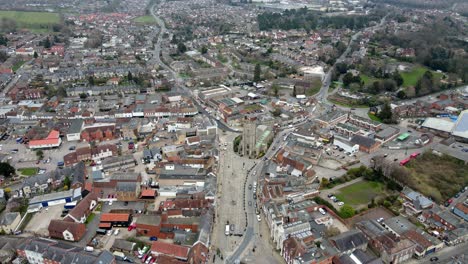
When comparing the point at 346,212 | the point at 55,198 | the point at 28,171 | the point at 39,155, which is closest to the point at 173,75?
the point at 39,155

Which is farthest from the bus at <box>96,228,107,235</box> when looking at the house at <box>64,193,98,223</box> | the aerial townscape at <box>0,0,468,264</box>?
the house at <box>64,193,98,223</box>

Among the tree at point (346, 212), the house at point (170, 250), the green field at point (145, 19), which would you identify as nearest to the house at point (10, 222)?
the house at point (170, 250)

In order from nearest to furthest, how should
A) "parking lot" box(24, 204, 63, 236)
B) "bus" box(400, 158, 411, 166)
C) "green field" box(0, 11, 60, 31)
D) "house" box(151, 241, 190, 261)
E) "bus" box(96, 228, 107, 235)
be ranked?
"house" box(151, 241, 190, 261), "bus" box(96, 228, 107, 235), "parking lot" box(24, 204, 63, 236), "bus" box(400, 158, 411, 166), "green field" box(0, 11, 60, 31)

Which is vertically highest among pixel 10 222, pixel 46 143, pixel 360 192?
pixel 10 222

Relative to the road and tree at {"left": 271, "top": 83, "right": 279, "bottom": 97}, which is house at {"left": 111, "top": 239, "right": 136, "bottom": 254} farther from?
tree at {"left": 271, "top": 83, "right": 279, "bottom": 97}

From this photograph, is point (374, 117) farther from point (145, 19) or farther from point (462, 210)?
point (145, 19)

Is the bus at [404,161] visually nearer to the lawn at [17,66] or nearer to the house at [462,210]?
the house at [462,210]
